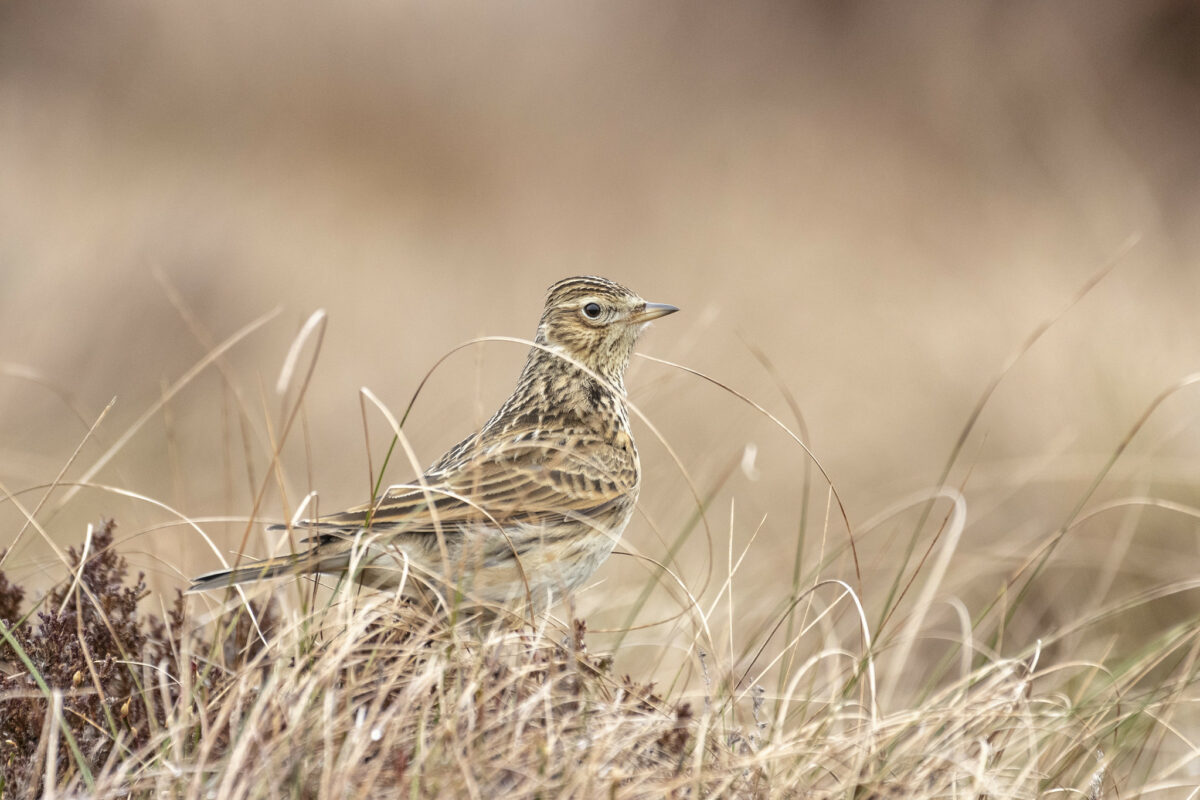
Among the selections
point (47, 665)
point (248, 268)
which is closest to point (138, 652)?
point (47, 665)

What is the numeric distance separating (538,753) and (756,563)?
5538mm

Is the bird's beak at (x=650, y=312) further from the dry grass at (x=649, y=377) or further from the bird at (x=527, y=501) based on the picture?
the dry grass at (x=649, y=377)

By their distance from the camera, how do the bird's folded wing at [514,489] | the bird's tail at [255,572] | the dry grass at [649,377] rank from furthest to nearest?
the bird's folded wing at [514,489], the bird's tail at [255,572], the dry grass at [649,377]

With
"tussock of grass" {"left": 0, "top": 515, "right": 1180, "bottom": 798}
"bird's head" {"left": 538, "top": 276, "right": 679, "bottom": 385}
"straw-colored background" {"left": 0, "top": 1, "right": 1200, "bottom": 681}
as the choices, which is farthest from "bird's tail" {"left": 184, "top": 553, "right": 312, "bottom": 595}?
"straw-colored background" {"left": 0, "top": 1, "right": 1200, "bottom": 681}

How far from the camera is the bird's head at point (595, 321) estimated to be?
15.8 feet

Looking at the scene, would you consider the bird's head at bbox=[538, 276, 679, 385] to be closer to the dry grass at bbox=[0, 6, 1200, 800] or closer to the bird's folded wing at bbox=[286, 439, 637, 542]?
the bird's folded wing at bbox=[286, 439, 637, 542]

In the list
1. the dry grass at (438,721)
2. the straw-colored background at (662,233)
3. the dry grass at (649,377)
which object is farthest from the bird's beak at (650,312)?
the straw-colored background at (662,233)

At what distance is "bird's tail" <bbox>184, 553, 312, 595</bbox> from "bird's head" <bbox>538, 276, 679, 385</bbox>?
60.6 inches

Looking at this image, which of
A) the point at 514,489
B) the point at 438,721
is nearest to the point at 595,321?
the point at 514,489

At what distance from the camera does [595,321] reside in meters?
4.79

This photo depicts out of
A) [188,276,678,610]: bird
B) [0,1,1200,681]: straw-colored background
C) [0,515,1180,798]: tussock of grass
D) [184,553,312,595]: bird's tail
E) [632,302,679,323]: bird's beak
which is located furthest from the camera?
[0,1,1200,681]: straw-colored background

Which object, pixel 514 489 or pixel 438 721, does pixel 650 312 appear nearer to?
pixel 514 489

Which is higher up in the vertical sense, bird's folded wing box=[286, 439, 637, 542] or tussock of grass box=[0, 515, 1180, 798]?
bird's folded wing box=[286, 439, 637, 542]

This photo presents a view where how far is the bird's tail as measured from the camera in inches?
133
